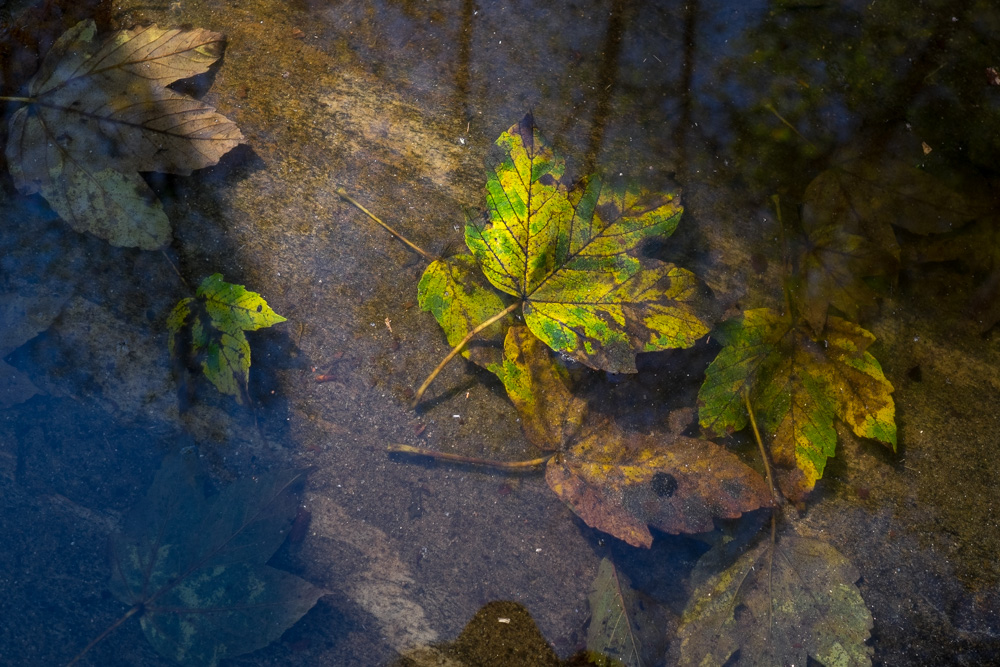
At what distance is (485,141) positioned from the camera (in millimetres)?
2023

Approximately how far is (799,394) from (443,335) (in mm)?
1066

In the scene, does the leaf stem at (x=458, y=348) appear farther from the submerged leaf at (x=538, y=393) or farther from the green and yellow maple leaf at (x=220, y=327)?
the green and yellow maple leaf at (x=220, y=327)

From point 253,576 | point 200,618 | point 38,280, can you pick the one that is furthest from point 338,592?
point 38,280

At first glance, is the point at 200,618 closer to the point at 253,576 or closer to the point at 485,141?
the point at 253,576

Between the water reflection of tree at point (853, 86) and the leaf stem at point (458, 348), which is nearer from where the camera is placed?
the leaf stem at point (458, 348)

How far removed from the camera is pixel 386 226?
6.51ft

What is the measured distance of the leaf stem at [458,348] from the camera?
187 cm

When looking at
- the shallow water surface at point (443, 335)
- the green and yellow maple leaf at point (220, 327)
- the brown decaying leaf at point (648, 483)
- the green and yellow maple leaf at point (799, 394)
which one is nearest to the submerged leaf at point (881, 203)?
the shallow water surface at point (443, 335)

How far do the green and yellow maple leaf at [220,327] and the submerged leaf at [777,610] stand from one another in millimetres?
1472

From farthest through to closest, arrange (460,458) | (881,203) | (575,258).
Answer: (881,203), (460,458), (575,258)

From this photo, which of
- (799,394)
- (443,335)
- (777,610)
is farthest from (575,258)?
(777,610)

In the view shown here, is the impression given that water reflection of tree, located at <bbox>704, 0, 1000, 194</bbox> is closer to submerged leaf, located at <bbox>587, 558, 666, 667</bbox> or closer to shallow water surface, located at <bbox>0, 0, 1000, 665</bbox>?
shallow water surface, located at <bbox>0, 0, 1000, 665</bbox>

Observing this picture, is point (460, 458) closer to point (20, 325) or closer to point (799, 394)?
point (799, 394)

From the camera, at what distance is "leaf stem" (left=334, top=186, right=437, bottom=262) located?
1.96 metres
